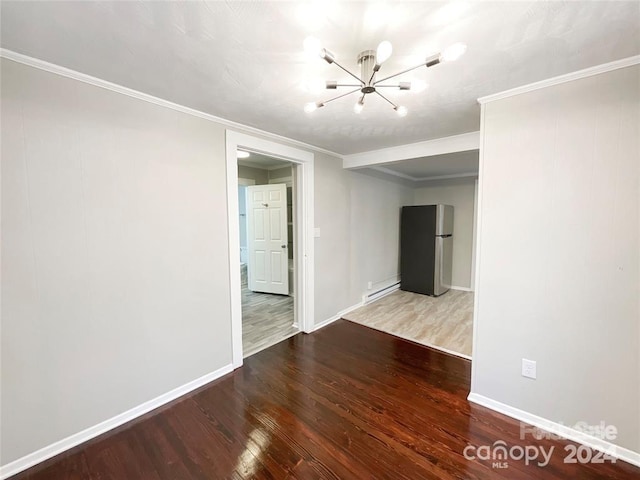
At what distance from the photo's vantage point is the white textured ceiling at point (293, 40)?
1.08 meters

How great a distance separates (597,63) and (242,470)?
9.93 ft

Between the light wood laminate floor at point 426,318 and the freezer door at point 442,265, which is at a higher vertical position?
the freezer door at point 442,265

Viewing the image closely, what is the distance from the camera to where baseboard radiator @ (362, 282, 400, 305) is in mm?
4260

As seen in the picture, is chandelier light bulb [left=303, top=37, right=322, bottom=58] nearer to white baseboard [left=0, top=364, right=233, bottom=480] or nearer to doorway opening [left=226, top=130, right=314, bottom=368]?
doorway opening [left=226, top=130, right=314, bottom=368]

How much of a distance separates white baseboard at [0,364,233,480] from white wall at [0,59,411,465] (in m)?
0.04

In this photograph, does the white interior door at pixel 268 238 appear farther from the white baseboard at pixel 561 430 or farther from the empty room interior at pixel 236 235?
the white baseboard at pixel 561 430

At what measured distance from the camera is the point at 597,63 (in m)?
1.47

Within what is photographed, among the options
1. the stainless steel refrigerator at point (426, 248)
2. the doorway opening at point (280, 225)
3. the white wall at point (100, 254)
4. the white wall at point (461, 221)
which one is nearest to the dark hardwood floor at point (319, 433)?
the white wall at point (100, 254)

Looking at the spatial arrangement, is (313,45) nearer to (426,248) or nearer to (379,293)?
(379,293)

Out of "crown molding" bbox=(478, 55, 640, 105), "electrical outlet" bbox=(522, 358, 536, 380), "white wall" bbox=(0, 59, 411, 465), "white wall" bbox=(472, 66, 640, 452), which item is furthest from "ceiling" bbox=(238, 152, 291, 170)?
"electrical outlet" bbox=(522, 358, 536, 380)

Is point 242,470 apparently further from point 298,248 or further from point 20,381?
point 298,248

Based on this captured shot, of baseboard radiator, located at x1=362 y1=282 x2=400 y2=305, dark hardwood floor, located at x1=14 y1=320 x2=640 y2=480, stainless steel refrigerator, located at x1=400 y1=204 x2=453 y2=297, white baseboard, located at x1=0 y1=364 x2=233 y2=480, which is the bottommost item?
dark hardwood floor, located at x1=14 y1=320 x2=640 y2=480

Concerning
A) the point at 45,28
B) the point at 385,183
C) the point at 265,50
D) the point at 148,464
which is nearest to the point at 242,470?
the point at 148,464

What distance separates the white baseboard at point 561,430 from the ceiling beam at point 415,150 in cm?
221
